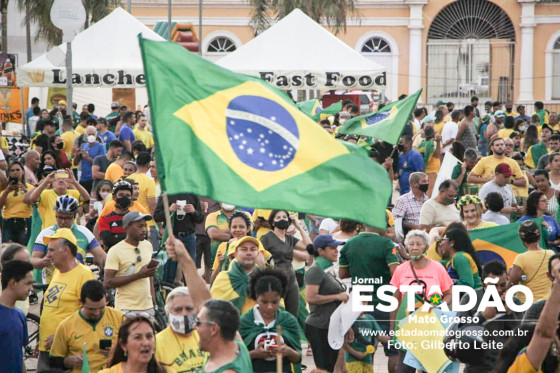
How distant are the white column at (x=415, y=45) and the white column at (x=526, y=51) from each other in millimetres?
4272

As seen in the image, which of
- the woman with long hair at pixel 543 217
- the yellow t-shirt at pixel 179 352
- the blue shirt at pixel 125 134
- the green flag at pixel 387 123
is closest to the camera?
the yellow t-shirt at pixel 179 352

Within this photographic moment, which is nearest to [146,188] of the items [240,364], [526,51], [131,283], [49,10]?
[131,283]

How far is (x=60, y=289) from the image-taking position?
7.70 meters

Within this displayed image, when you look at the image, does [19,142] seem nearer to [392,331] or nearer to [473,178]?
[473,178]

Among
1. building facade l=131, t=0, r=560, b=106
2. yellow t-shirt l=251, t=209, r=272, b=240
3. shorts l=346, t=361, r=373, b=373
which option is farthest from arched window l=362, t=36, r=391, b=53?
shorts l=346, t=361, r=373, b=373

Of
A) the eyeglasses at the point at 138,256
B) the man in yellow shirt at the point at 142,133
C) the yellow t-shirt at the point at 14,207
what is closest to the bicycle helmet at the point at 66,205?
the eyeglasses at the point at 138,256

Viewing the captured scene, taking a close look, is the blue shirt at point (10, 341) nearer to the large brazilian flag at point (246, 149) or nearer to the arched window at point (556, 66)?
the large brazilian flag at point (246, 149)

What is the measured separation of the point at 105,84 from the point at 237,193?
15.6 metres

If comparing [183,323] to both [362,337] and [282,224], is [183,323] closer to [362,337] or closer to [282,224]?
[362,337]

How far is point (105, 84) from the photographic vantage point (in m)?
21.0

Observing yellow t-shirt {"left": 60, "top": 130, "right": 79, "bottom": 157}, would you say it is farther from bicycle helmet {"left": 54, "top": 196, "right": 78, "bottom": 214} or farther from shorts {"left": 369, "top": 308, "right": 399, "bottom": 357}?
shorts {"left": 369, "top": 308, "right": 399, "bottom": 357}

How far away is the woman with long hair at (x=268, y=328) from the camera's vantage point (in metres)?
7.08

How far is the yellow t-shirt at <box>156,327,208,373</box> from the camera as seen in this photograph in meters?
6.44

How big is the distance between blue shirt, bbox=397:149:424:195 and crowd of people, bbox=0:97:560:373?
2.30 meters
